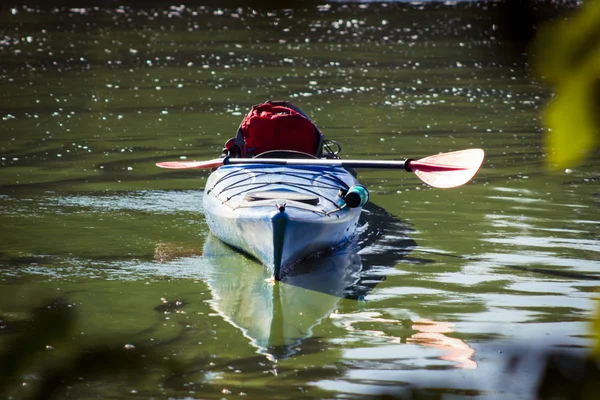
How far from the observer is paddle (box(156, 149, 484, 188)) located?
8104 mm

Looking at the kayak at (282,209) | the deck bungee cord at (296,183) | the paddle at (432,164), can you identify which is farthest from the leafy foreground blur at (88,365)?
the paddle at (432,164)

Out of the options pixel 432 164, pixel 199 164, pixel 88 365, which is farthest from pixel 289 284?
pixel 88 365

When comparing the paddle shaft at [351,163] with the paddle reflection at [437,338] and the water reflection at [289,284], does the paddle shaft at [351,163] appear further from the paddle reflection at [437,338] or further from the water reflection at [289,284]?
the paddle reflection at [437,338]

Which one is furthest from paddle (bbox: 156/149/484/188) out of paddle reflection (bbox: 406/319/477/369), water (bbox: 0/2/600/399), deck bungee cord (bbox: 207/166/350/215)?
paddle reflection (bbox: 406/319/477/369)

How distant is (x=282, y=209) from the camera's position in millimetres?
6789

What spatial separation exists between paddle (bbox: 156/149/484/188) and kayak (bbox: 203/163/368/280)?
0.23 feet

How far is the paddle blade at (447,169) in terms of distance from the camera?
8.31 meters

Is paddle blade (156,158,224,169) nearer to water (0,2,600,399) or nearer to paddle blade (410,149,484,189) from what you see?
water (0,2,600,399)

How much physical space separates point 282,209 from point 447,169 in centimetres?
224

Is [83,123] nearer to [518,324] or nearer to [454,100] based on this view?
[454,100]

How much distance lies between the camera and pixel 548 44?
0.65 m

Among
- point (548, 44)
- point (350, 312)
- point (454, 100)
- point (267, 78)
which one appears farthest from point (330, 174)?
point (267, 78)

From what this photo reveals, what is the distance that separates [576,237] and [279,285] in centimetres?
289

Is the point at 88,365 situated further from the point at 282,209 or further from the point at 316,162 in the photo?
the point at 316,162
